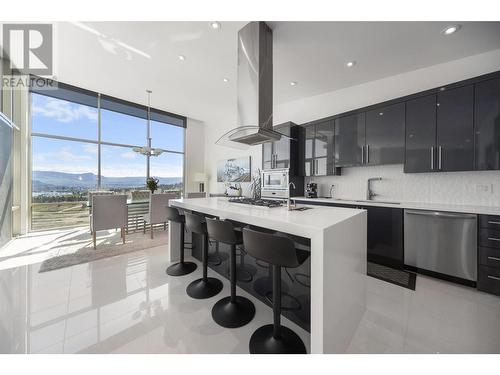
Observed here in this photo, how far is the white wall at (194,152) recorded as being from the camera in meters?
6.41

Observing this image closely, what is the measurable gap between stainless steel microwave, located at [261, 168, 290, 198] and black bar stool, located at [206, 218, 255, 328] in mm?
2265

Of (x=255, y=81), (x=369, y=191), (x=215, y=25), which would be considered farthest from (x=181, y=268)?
(x=369, y=191)

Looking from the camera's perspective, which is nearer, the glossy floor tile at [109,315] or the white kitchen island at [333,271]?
the white kitchen island at [333,271]

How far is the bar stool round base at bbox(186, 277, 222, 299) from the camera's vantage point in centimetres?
191

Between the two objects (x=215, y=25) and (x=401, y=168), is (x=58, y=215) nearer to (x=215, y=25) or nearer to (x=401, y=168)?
(x=215, y=25)

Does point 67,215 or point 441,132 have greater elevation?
point 441,132

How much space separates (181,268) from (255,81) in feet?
8.18

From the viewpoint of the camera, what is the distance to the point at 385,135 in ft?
9.14

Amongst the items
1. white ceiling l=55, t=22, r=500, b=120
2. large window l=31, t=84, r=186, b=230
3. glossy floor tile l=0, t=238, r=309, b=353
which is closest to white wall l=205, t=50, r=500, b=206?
white ceiling l=55, t=22, r=500, b=120

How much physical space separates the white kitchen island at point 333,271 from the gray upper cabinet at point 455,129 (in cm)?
178

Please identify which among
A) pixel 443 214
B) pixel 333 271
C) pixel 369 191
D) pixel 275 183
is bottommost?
pixel 333 271

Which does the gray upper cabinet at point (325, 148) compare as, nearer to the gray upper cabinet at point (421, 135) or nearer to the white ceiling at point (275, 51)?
the white ceiling at point (275, 51)

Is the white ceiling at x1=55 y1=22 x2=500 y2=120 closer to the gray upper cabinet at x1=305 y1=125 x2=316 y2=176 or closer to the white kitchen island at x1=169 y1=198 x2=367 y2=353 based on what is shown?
the gray upper cabinet at x1=305 y1=125 x2=316 y2=176

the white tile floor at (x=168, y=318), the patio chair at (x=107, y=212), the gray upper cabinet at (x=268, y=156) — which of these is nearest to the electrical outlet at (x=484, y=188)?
the white tile floor at (x=168, y=318)
